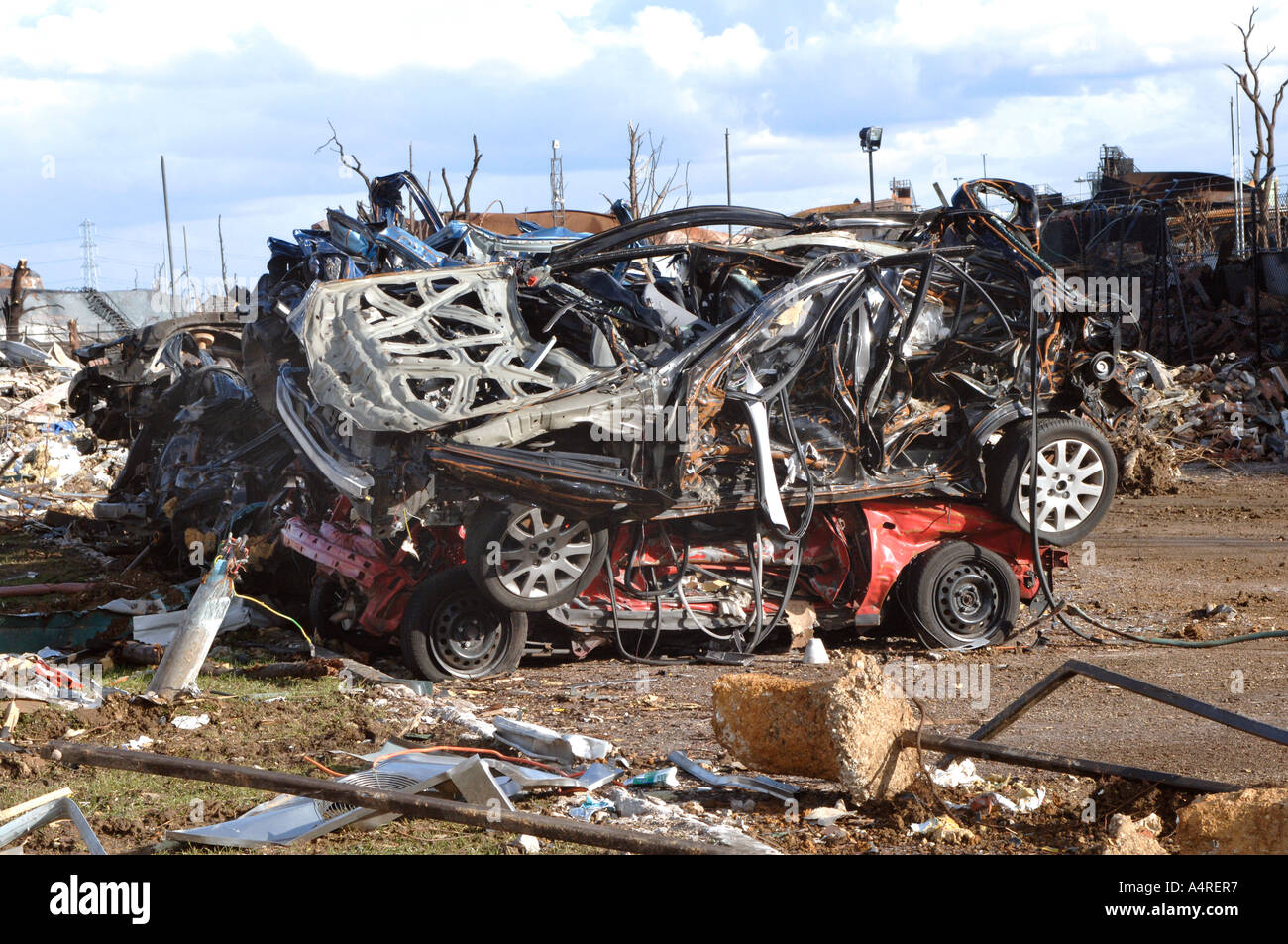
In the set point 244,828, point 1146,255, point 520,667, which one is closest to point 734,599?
point 520,667

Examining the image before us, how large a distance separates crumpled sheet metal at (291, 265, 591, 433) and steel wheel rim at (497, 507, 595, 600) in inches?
29.7

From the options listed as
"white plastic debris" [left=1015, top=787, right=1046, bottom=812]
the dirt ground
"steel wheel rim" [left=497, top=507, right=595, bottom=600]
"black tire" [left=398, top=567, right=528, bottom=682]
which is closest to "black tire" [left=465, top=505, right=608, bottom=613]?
"steel wheel rim" [left=497, top=507, right=595, bottom=600]

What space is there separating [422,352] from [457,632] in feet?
5.87

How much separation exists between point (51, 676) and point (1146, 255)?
24230 mm

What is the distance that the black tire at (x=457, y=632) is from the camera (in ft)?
26.1

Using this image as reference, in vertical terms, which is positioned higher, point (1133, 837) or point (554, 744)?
point (1133, 837)

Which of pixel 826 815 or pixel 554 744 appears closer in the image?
pixel 826 815

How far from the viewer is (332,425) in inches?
321

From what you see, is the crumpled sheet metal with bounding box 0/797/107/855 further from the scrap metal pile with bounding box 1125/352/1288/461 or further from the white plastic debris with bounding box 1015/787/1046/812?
the scrap metal pile with bounding box 1125/352/1288/461

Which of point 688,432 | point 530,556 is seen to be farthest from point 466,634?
point 688,432

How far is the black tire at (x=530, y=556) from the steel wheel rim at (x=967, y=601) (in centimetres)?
247

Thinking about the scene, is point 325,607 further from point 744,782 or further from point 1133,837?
point 1133,837

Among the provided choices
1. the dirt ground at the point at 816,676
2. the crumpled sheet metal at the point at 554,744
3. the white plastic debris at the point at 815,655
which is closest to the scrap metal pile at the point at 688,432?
the white plastic debris at the point at 815,655

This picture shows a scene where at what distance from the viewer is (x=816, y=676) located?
26.2ft
